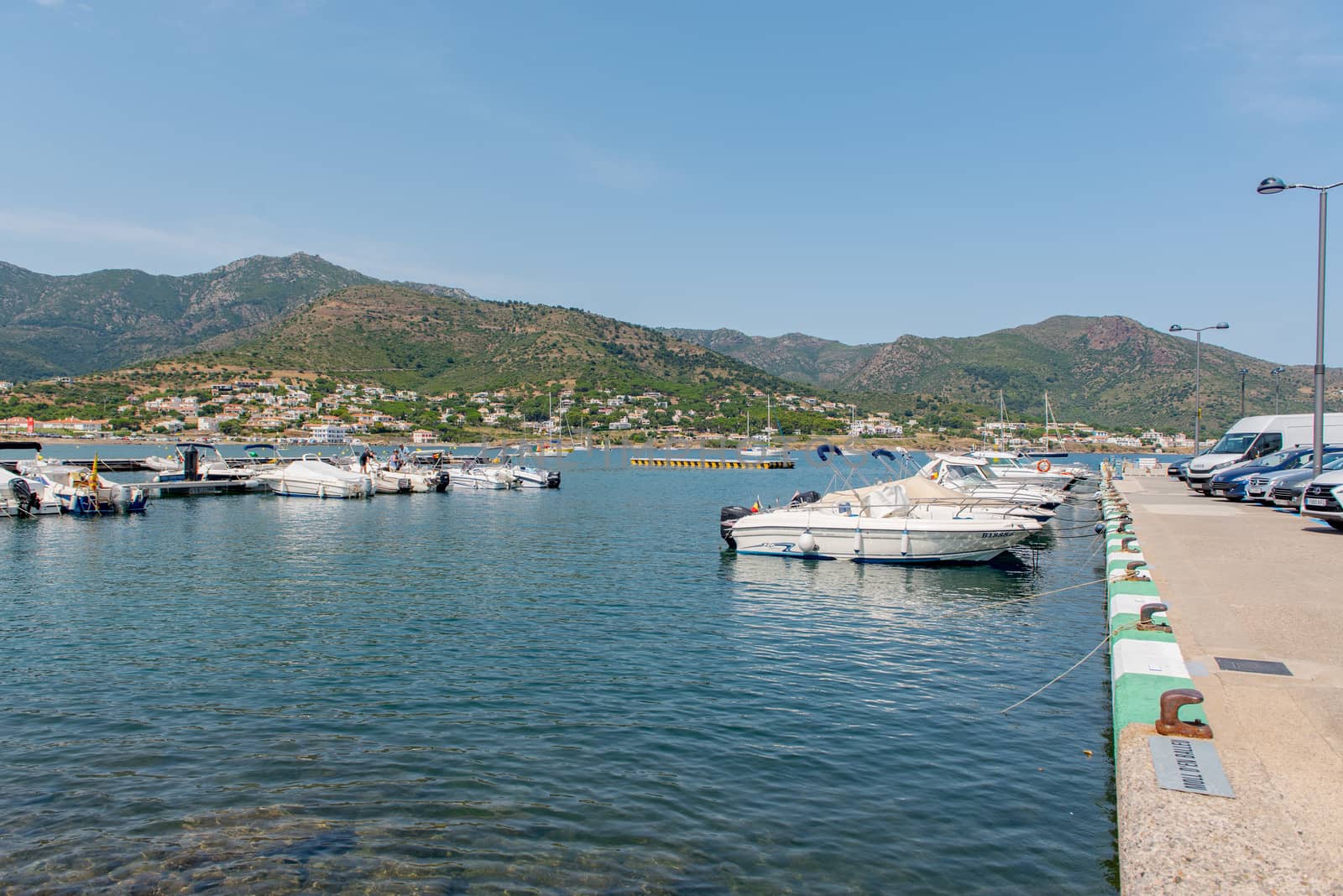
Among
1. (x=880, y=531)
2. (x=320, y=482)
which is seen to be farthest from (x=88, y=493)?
(x=880, y=531)

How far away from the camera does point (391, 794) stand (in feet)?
29.8

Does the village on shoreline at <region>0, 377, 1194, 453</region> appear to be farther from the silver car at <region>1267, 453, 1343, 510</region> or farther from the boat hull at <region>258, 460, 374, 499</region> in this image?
the silver car at <region>1267, 453, 1343, 510</region>

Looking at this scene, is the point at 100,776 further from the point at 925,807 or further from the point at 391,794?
the point at 925,807

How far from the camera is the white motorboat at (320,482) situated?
57.0 metres

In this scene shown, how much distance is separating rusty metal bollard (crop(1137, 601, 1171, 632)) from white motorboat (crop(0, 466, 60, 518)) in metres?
49.3

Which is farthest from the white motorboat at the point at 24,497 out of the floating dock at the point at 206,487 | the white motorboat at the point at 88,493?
the floating dock at the point at 206,487

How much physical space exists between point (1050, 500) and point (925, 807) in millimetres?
29169

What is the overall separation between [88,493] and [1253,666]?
50577 millimetres

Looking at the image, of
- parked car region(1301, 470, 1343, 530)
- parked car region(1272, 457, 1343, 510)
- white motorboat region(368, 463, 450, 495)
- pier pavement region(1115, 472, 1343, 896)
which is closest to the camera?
pier pavement region(1115, 472, 1343, 896)

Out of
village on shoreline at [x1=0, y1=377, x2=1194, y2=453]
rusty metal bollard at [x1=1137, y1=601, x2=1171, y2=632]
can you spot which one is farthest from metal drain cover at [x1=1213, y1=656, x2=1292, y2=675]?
village on shoreline at [x1=0, y1=377, x2=1194, y2=453]

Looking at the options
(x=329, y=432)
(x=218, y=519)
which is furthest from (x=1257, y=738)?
(x=329, y=432)

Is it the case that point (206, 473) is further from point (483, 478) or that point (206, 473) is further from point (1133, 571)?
point (1133, 571)

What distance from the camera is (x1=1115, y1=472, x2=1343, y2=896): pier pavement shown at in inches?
198

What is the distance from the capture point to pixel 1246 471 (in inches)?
1286
